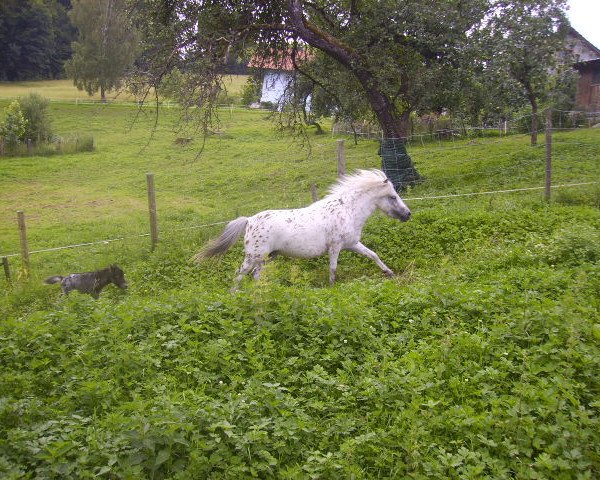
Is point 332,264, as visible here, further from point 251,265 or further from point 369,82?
point 369,82

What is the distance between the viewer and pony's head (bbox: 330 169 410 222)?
9.03 m

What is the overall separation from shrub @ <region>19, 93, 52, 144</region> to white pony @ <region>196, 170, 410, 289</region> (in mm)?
24626

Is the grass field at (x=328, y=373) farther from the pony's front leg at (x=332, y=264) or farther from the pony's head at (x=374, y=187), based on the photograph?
the pony's head at (x=374, y=187)

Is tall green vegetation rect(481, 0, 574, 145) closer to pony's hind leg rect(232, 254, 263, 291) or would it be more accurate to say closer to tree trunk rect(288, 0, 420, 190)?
tree trunk rect(288, 0, 420, 190)

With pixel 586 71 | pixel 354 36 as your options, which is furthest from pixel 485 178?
pixel 586 71

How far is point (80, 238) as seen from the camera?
1464 centimetres

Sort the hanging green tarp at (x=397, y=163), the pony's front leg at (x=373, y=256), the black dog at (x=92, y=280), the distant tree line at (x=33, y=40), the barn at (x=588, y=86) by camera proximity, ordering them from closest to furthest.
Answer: the pony's front leg at (x=373, y=256) < the black dog at (x=92, y=280) < the hanging green tarp at (x=397, y=163) < the distant tree line at (x=33, y=40) < the barn at (x=588, y=86)

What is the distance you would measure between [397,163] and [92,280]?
8483 millimetres

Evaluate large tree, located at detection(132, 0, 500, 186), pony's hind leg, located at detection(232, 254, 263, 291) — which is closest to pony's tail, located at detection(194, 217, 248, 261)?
pony's hind leg, located at detection(232, 254, 263, 291)

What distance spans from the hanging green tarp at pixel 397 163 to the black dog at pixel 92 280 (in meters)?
7.94

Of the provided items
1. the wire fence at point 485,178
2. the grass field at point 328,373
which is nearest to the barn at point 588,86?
the wire fence at point 485,178

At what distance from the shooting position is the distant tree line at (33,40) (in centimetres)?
2170

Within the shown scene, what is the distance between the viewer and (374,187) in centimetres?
908

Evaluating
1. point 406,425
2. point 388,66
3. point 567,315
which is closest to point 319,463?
point 406,425
